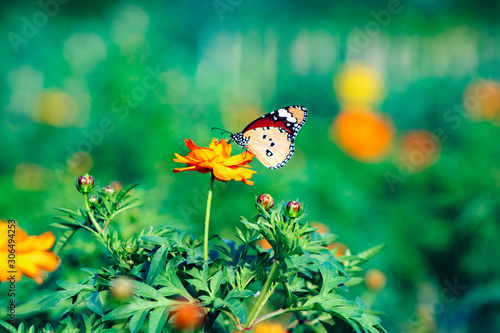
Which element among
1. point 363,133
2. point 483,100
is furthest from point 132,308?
point 483,100

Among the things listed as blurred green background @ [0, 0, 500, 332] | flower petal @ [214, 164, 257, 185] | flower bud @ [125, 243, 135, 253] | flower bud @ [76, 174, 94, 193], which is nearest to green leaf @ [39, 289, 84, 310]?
flower bud @ [125, 243, 135, 253]

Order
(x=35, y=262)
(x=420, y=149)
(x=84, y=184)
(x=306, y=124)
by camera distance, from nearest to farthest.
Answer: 1. (x=84, y=184)
2. (x=35, y=262)
3. (x=420, y=149)
4. (x=306, y=124)

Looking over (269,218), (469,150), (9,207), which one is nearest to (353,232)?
(469,150)

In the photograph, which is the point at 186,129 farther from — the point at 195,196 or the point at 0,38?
the point at 0,38

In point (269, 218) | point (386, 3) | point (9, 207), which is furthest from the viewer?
point (386, 3)

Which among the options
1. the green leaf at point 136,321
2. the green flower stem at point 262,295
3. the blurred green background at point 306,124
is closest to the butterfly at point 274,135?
the blurred green background at point 306,124

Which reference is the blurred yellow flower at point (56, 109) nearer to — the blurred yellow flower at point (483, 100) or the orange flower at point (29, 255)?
the orange flower at point (29, 255)

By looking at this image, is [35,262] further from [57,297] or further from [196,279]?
[196,279]
